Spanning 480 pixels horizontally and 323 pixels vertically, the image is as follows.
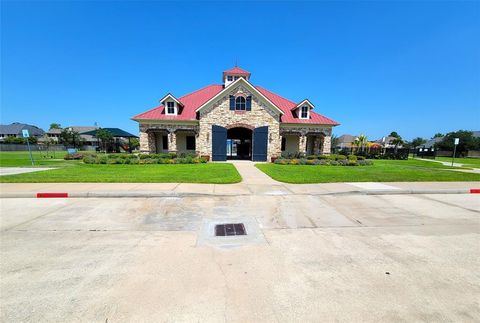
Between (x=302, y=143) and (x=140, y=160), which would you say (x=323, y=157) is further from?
(x=140, y=160)

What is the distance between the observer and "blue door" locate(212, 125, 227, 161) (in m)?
21.3

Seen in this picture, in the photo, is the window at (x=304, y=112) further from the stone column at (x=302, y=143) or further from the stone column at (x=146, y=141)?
the stone column at (x=146, y=141)


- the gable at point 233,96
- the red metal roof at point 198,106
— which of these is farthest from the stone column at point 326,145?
the gable at point 233,96

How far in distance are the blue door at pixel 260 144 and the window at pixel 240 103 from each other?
2665 millimetres

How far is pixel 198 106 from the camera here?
78.0 ft

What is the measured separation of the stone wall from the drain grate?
55.8 ft

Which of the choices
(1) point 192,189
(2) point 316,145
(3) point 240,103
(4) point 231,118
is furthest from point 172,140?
(2) point 316,145

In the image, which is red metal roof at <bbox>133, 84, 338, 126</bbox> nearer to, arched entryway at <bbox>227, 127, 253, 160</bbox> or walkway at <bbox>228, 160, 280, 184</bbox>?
arched entryway at <bbox>227, 127, 253, 160</bbox>

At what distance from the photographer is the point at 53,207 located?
6320mm

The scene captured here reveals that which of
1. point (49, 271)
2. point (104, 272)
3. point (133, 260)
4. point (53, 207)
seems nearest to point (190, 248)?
point (133, 260)

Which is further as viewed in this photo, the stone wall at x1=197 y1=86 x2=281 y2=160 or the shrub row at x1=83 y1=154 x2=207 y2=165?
the stone wall at x1=197 y1=86 x2=281 y2=160

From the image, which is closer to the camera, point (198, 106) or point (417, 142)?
point (198, 106)

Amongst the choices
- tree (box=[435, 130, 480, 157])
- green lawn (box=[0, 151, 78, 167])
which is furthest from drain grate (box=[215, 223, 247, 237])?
tree (box=[435, 130, 480, 157])

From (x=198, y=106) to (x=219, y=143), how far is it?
18.6 ft
